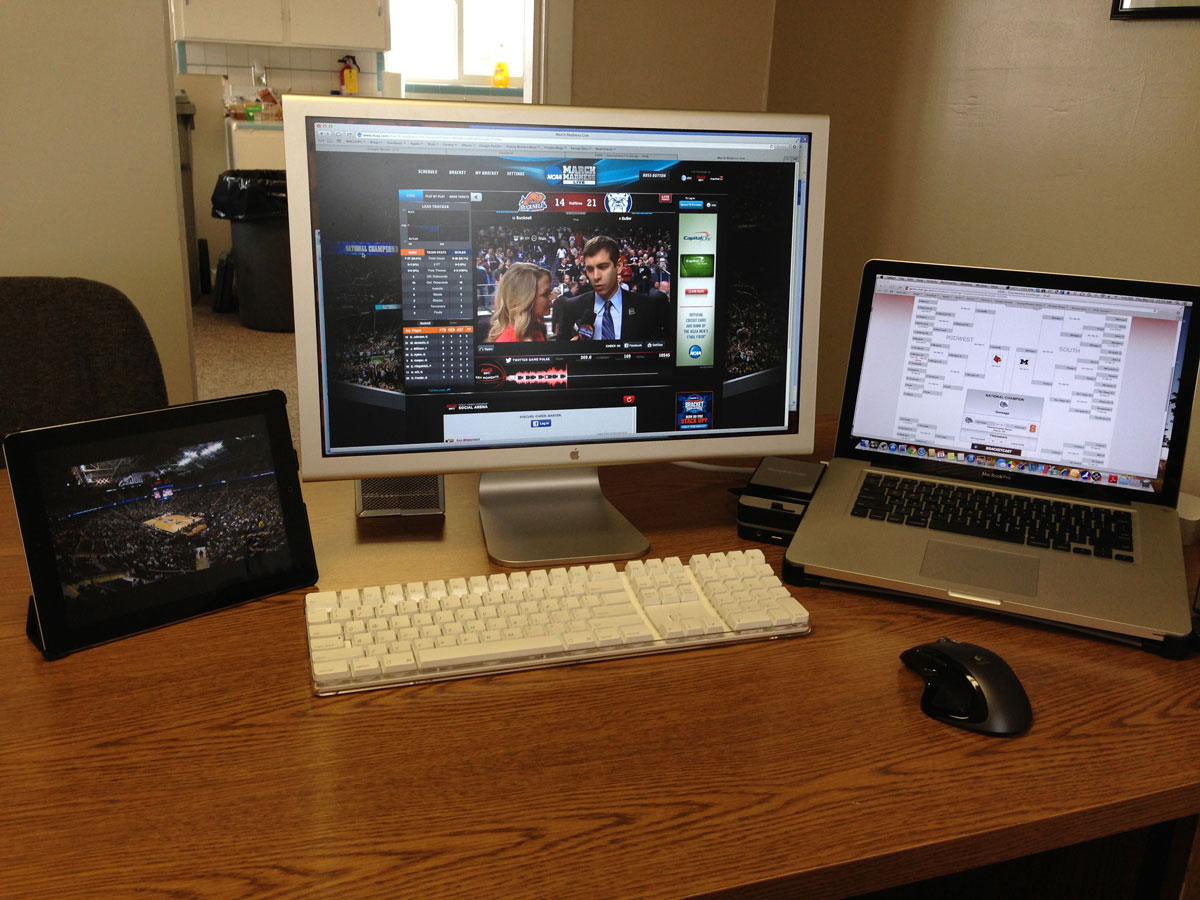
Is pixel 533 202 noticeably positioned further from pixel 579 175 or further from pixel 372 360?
pixel 372 360

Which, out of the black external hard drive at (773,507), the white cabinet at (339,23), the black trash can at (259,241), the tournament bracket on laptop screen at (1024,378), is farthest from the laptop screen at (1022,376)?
the white cabinet at (339,23)

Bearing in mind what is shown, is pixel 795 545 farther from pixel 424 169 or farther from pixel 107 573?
pixel 107 573

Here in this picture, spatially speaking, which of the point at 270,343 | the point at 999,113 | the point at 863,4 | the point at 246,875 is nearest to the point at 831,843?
the point at 246,875

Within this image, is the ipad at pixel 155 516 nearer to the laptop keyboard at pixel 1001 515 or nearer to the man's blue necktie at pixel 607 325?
the man's blue necktie at pixel 607 325

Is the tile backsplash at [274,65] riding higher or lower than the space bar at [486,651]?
higher

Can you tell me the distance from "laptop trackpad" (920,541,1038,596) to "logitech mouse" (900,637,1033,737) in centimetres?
14

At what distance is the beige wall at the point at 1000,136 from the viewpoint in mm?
1407

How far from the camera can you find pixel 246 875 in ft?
1.98

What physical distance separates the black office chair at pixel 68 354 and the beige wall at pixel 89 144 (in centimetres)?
73

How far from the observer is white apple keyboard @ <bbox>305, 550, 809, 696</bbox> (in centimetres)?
82

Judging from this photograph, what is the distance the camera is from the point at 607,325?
3.49 ft

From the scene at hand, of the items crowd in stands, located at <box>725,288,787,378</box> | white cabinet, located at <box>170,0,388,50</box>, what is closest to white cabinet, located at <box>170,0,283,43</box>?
white cabinet, located at <box>170,0,388,50</box>

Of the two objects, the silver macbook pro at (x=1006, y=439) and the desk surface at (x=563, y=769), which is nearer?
the desk surface at (x=563, y=769)

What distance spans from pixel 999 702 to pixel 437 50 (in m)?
7.74
